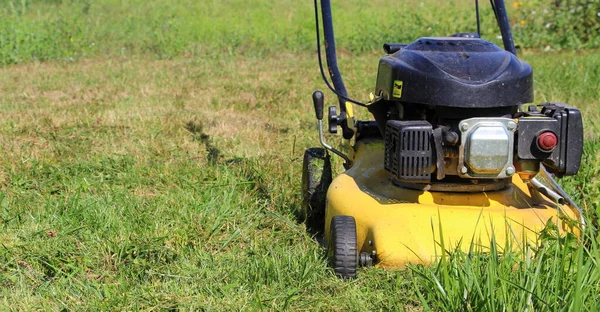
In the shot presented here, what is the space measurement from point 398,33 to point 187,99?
4.48m

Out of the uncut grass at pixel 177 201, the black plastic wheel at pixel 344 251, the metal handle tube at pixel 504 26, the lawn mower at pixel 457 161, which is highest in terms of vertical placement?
the metal handle tube at pixel 504 26

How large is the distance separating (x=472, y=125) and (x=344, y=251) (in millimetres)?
593

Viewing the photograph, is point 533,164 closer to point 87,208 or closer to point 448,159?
point 448,159

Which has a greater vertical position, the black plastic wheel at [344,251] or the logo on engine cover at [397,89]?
the logo on engine cover at [397,89]

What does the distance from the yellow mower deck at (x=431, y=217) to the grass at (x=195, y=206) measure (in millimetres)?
78

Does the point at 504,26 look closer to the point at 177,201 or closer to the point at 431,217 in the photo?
the point at 431,217

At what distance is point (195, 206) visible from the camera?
131 inches

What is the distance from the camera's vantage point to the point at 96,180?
397 centimetres

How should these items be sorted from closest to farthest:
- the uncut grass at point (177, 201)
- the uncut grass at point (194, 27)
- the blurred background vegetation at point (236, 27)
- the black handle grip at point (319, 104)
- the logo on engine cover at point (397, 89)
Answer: the uncut grass at point (177, 201), the logo on engine cover at point (397, 89), the black handle grip at point (319, 104), the blurred background vegetation at point (236, 27), the uncut grass at point (194, 27)

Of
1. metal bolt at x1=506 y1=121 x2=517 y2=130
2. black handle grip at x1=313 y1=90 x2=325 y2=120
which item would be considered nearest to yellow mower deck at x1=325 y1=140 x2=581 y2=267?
metal bolt at x1=506 y1=121 x2=517 y2=130

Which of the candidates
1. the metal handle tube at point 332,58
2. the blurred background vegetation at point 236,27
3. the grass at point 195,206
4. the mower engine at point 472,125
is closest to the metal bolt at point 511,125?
the mower engine at point 472,125

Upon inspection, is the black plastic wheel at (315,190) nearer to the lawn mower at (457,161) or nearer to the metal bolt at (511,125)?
Result: the lawn mower at (457,161)

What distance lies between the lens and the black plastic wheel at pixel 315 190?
3.33 m

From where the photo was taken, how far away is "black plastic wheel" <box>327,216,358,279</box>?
8.38 ft
